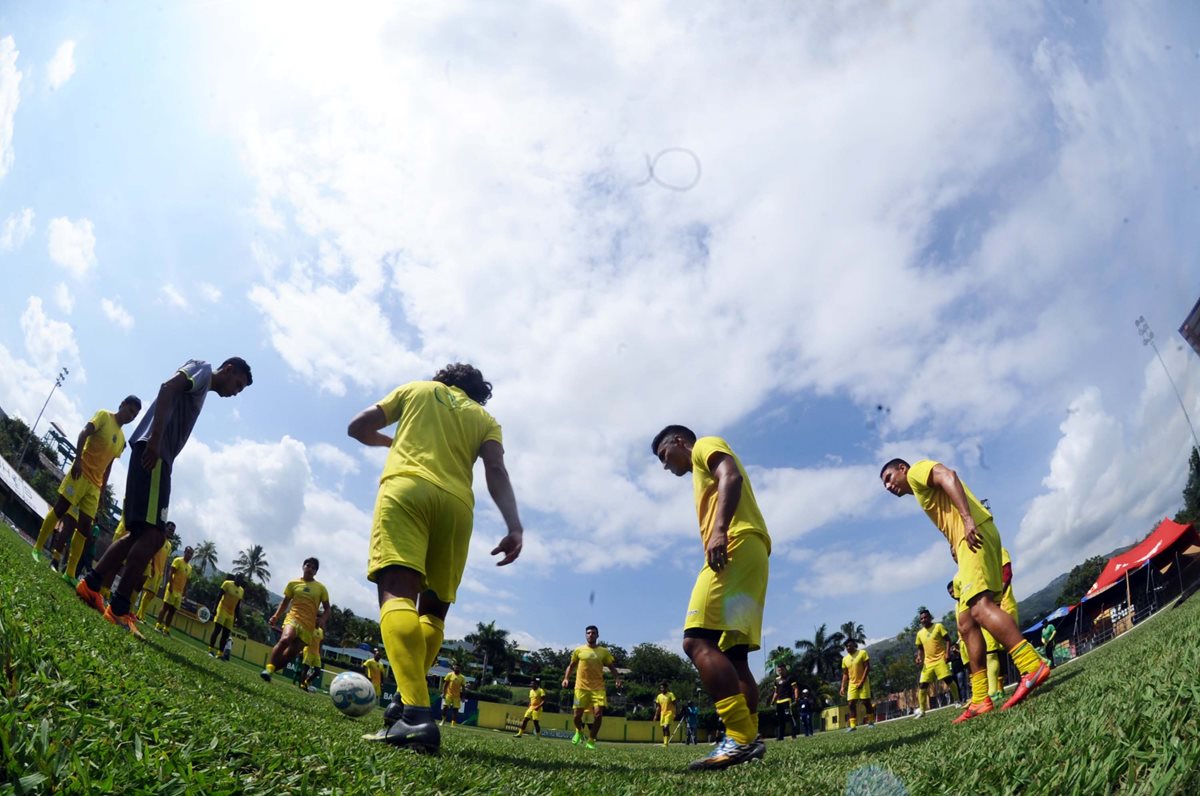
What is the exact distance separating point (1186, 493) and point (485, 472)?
132ft

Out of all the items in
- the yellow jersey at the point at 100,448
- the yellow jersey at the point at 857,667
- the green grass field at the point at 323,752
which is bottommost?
the green grass field at the point at 323,752

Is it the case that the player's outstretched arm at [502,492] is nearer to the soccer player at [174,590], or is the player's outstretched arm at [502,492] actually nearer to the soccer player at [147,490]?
the soccer player at [147,490]

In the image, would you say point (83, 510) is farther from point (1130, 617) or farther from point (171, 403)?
point (1130, 617)

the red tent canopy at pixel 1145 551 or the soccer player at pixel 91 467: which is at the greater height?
the red tent canopy at pixel 1145 551

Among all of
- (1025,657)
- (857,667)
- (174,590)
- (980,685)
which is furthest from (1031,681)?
(174,590)

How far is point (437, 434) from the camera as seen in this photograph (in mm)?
3551

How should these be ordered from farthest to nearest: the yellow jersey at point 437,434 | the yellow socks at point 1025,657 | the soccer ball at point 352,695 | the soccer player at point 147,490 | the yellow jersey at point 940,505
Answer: the yellow jersey at point 940,505 < the soccer player at point 147,490 < the soccer ball at point 352,695 < the yellow socks at point 1025,657 < the yellow jersey at point 437,434

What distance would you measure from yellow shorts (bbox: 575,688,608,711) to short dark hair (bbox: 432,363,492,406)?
34.5 feet

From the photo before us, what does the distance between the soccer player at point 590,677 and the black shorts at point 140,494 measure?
9007 millimetres

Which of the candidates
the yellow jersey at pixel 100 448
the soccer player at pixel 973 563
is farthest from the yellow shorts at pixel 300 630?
the soccer player at pixel 973 563

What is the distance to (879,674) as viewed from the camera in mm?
98125

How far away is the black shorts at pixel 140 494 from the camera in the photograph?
5016 millimetres

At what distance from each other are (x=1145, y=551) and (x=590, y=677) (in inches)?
1174

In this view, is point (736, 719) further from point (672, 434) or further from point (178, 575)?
point (178, 575)
